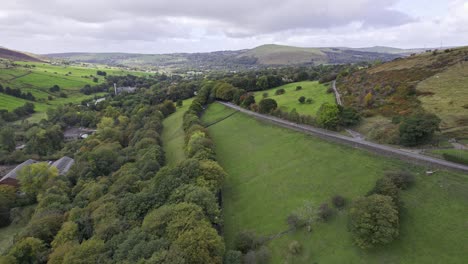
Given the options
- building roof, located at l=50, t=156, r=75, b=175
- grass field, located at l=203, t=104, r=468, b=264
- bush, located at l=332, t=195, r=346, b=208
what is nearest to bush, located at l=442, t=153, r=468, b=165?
grass field, located at l=203, t=104, r=468, b=264

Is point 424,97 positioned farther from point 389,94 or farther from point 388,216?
point 388,216

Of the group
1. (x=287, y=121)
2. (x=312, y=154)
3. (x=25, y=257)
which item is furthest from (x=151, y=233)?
(x=287, y=121)

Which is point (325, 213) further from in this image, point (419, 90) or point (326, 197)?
point (419, 90)

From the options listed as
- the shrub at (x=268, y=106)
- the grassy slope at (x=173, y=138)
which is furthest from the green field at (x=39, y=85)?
the shrub at (x=268, y=106)

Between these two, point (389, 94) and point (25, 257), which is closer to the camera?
point (25, 257)

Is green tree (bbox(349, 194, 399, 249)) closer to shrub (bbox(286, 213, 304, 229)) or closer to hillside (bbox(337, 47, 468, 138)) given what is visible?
shrub (bbox(286, 213, 304, 229))

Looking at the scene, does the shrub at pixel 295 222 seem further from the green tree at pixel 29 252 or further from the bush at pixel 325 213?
the green tree at pixel 29 252
